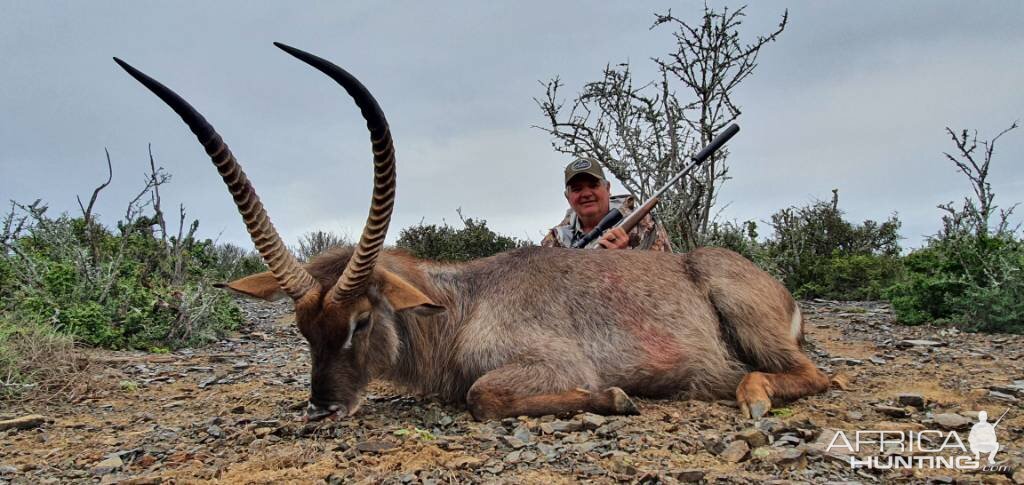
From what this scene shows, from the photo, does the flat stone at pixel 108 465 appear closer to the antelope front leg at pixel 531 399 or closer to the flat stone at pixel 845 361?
the antelope front leg at pixel 531 399

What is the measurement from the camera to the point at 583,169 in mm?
8977

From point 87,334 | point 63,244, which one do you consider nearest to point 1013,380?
point 87,334

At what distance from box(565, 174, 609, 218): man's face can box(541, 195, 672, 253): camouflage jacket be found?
28 centimetres

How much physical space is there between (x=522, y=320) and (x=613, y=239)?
3.32 metres

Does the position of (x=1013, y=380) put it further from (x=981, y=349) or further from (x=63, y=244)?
(x=63, y=244)

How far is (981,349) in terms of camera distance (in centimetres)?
704

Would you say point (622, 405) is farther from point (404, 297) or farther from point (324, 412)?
point (324, 412)

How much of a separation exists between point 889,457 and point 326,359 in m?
3.31

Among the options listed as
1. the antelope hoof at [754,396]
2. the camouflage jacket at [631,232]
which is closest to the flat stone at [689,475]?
the antelope hoof at [754,396]

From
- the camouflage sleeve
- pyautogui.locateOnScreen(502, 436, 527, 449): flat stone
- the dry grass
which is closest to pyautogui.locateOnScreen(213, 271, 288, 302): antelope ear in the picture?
pyautogui.locateOnScreen(502, 436, 527, 449): flat stone

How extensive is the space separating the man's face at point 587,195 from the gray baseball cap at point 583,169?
7 cm

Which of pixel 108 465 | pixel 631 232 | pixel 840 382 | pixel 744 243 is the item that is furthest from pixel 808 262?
pixel 108 465

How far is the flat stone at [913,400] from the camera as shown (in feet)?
14.9

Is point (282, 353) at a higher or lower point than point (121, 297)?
lower
